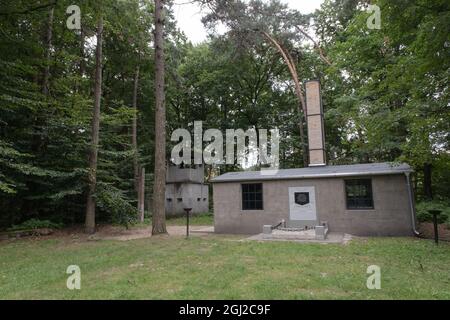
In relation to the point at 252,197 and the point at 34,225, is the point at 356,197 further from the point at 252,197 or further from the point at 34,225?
the point at 34,225

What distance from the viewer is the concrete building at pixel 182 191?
844 inches

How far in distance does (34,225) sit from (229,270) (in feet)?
33.5

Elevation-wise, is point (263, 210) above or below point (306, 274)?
above

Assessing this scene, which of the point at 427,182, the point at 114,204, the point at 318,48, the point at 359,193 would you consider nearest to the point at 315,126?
the point at 359,193

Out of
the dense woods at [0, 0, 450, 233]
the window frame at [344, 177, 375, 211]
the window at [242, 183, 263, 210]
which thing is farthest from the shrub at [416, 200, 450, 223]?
the window at [242, 183, 263, 210]

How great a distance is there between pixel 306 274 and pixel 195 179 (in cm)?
1739

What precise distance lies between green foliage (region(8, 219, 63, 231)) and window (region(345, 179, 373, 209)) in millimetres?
12174

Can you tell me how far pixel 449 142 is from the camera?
887 centimetres

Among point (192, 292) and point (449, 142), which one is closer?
point (192, 292)

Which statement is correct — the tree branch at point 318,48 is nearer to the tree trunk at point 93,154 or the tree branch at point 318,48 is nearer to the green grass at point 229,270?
the tree trunk at point 93,154

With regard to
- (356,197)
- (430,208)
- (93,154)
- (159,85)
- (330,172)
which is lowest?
(430,208)

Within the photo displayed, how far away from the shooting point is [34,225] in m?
12.2
